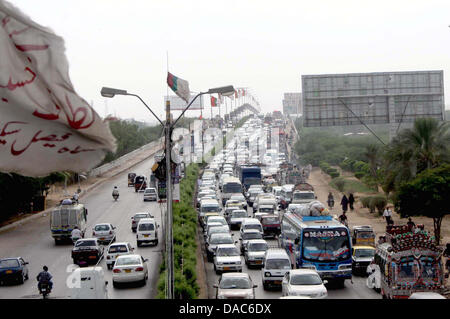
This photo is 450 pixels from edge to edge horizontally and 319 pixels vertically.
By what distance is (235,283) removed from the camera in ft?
69.5

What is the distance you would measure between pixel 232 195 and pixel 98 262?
85.5 ft

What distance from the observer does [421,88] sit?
50781 mm

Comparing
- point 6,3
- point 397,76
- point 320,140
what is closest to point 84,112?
point 6,3

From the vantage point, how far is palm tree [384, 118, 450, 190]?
40219 millimetres

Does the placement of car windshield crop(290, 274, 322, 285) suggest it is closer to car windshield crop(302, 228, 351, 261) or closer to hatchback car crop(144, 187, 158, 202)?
car windshield crop(302, 228, 351, 261)

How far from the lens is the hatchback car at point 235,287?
20422mm

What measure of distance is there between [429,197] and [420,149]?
822 cm

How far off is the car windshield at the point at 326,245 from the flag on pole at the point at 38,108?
21.3m

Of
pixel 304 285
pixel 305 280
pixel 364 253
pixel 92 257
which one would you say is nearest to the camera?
pixel 304 285

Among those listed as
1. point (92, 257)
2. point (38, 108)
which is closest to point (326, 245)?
point (92, 257)

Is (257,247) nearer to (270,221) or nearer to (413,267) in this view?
(270,221)

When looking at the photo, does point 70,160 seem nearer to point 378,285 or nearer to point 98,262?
point 378,285

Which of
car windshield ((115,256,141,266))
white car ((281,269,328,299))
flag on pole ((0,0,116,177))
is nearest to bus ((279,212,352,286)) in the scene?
white car ((281,269,328,299))
